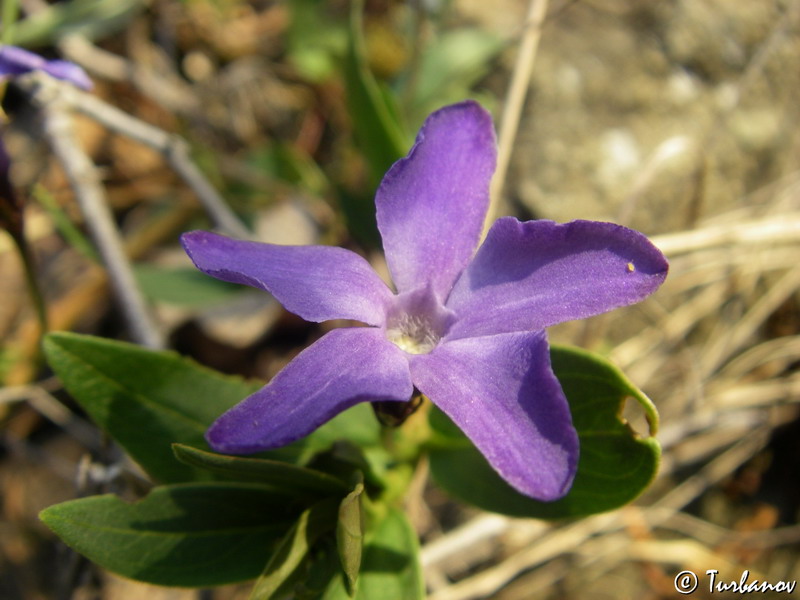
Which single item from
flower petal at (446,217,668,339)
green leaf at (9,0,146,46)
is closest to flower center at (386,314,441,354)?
flower petal at (446,217,668,339)

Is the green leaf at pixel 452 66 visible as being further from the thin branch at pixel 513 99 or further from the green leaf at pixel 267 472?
the green leaf at pixel 267 472

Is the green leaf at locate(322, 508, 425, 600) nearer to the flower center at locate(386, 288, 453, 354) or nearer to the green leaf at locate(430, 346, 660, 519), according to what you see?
the green leaf at locate(430, 346, 660, 519)

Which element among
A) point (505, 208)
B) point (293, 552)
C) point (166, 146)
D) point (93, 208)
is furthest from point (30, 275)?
point (505, 208)

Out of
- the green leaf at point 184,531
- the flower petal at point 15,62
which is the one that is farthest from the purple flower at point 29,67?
the green leaf at point 184,531

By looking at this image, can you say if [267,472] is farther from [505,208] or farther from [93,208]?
[505,208]

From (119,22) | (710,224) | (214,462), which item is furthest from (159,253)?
(710,224)
